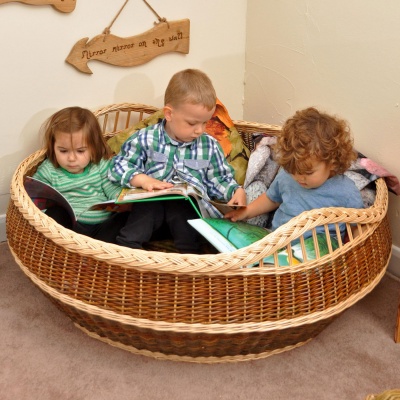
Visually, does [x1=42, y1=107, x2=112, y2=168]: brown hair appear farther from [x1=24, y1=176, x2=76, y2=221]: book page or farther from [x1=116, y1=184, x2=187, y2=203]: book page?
[x1=116, y1=184, x2=187, y2=203]: book page

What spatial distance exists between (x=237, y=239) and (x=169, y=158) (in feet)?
1.56

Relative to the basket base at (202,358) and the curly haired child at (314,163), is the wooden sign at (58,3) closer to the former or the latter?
the curly haired child at (314,163)

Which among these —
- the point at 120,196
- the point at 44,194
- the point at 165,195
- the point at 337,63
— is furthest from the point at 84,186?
the point at 337,63

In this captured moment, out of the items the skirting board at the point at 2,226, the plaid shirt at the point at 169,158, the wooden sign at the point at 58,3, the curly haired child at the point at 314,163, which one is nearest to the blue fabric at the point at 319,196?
the curly haired child at the point at 314,163

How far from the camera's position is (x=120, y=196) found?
1.59 metres

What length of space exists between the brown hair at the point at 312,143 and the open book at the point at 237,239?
0.65ft

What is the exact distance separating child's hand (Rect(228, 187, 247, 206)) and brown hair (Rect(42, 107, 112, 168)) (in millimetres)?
452

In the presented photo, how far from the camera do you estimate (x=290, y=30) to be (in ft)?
6.68

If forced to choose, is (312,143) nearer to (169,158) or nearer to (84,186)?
(169,158)

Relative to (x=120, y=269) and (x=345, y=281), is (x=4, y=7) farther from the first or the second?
(x=345, y=281)

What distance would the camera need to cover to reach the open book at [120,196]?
4.96 feet

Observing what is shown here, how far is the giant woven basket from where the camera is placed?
127cm

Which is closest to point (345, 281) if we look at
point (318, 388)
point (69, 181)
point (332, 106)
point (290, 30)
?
point (318, 388)

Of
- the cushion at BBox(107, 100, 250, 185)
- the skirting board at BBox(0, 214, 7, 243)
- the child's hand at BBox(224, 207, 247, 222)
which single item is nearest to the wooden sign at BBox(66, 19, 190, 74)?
the cushion at BBox(107, 100, 250, 185)
